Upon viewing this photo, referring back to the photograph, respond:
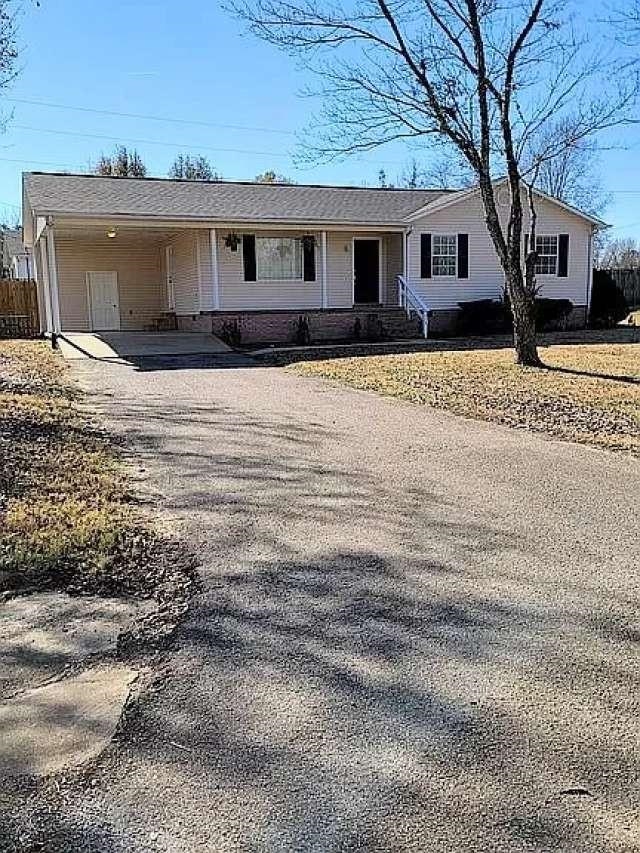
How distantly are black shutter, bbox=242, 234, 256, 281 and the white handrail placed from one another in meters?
4.34

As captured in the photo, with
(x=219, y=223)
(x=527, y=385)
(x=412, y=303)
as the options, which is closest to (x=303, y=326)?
(x=219, y=223)

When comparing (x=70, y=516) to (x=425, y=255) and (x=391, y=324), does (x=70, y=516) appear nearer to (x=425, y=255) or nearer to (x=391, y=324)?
(x=391, y=324)

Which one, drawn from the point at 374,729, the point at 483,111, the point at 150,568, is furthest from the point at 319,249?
the point at 374,729

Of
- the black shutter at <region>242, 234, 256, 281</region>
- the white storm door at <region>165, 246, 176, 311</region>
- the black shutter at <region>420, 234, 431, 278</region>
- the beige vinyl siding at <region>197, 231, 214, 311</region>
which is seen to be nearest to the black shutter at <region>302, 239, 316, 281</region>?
the black shutter at <region>242, 234, 256, 281</region>

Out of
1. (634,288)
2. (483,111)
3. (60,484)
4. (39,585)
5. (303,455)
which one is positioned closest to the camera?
(39,585)

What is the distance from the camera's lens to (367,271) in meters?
23.4

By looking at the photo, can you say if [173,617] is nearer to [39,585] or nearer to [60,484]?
[39,585]

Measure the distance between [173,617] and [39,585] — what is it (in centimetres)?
85

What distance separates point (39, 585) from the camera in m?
4.04

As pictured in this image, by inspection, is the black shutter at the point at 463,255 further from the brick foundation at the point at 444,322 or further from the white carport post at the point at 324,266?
the white carport post at the point at 324,266

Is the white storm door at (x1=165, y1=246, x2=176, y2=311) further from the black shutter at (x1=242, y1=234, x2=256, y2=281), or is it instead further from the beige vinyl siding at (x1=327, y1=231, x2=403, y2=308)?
the beige vinyl siding at (x1=327, y1=231, x2=403, y2=308)

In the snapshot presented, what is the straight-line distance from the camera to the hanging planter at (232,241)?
816 inches

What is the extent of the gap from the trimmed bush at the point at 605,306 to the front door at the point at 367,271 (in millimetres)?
7262

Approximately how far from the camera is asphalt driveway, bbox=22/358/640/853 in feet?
7.45
